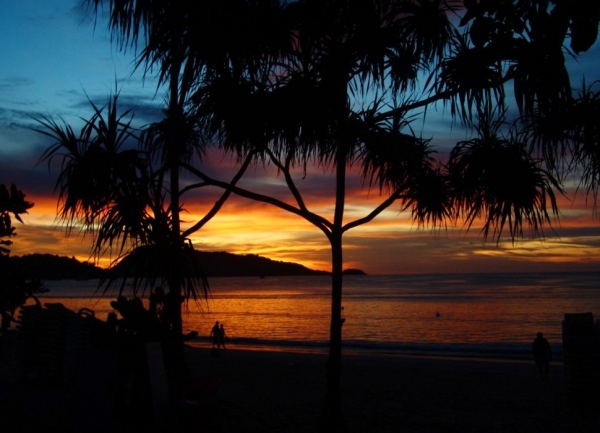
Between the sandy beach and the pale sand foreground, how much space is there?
1 cm

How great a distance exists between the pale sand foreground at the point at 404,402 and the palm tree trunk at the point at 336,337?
131cm

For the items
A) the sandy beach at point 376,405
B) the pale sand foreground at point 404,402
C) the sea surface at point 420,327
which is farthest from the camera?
the sea surface at point 420,327

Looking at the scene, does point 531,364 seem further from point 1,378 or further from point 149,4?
point 149,4

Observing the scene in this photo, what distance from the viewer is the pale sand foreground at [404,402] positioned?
25.8ft

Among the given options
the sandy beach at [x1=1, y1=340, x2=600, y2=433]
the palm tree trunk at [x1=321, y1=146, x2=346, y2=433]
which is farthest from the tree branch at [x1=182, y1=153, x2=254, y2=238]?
the sandy beach at [x1=1, y1=340, x2=600, y2=433]

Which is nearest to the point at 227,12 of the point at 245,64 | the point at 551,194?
the point at 245,64

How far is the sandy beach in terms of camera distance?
745cm

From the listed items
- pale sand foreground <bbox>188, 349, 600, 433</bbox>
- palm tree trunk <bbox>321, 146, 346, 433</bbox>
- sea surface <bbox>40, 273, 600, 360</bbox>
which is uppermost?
palm tree trunk <bbox>321, 146, 346, 433</bbox>

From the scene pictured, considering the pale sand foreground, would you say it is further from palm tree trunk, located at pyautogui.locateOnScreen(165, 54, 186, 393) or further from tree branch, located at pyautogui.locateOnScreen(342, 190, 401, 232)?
tree branch, located at pyautogui.locateOnScreen(342, 190, 401, 232)

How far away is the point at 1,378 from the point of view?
1120 centimetres

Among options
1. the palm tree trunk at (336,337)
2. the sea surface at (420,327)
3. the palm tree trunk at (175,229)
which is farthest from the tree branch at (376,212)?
the sea surface at (420,327)

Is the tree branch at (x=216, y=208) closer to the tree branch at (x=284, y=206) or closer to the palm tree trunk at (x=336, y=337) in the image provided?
the tree branch at (x=284, y=206)

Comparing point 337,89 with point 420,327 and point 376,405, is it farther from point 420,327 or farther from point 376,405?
point 420,327

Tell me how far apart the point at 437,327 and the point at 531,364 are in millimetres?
19728
